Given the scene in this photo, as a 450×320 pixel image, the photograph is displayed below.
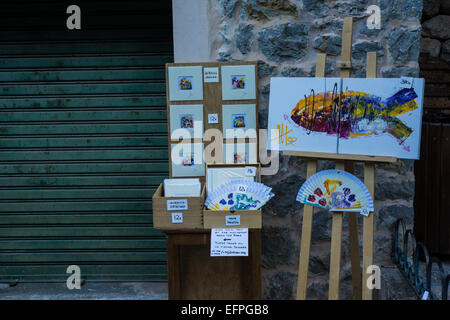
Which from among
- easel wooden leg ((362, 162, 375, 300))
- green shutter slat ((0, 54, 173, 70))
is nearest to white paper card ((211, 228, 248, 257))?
easel wooden leg ((362, 162, 375, 300))

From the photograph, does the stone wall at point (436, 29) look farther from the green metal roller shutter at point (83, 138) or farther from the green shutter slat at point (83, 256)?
the green shutter slat at point (83, 256)

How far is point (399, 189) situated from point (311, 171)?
103 cm

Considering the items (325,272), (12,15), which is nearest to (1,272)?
(12,15)

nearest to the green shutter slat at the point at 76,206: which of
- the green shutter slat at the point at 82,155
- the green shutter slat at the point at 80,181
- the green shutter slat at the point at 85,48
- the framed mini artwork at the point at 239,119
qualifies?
the green shutter slat at the point at 80,181

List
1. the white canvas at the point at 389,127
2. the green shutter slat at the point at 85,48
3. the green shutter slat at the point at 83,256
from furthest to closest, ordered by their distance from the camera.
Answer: the green shutter slat at the point at 83,256 → the green shutter slat at the point at 85,48 → the white canvas at the point at 389,127

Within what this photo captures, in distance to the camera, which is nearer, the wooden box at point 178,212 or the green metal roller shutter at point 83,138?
the wooden box at point 178,212

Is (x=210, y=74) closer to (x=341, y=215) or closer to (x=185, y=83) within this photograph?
(x=185, y=83)

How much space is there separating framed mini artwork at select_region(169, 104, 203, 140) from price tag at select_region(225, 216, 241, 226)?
831 millimetres

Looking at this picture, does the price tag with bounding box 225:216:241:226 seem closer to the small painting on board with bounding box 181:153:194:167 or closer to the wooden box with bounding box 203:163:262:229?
the wooden box with bounding box 203:163:262:229

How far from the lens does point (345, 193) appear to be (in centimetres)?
264

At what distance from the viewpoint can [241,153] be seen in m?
3.24

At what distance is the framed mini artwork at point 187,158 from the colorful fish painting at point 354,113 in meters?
0.84

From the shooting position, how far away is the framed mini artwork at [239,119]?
3240 millimetres

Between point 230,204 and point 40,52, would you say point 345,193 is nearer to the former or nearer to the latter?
point 230,204
